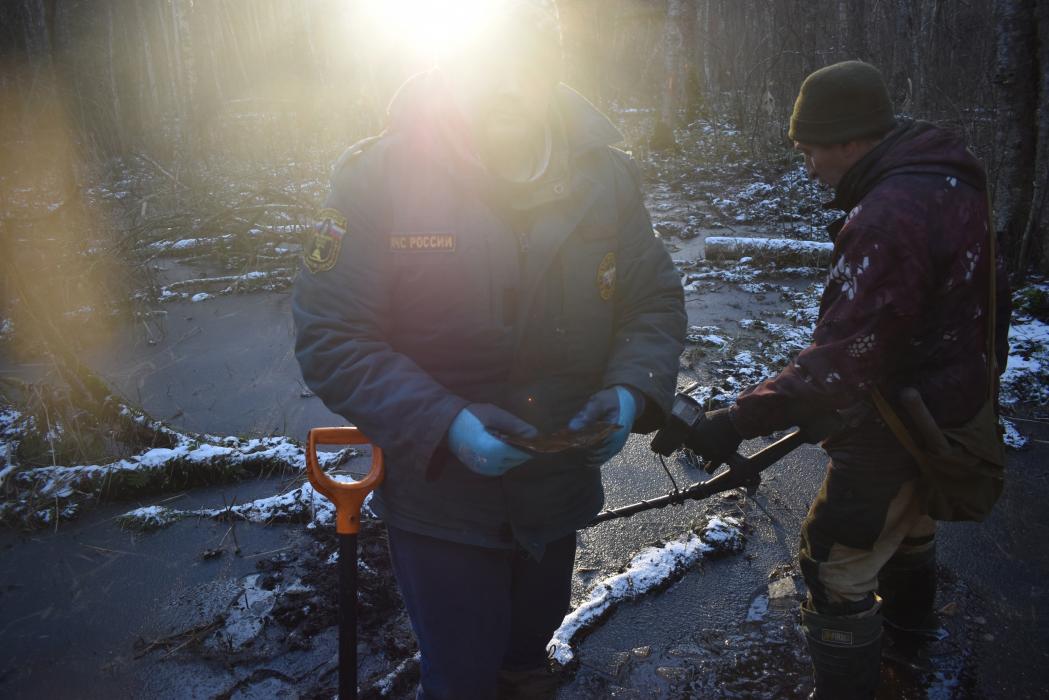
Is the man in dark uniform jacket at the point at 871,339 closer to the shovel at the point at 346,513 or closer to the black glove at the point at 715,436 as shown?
the black glove at the point at 715,436

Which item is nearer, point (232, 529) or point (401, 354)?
point (401, 354)

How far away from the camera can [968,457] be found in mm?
1881

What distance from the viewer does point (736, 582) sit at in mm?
2971

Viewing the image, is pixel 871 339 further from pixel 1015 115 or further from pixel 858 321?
pixel 1015 115

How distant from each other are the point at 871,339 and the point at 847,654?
0.97 m

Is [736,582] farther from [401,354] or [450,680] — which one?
[401,354]

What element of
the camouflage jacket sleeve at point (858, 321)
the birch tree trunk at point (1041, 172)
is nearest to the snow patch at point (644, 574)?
the camouflage jacket sleeve at point (858, 321)

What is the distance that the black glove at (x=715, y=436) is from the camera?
2.21m

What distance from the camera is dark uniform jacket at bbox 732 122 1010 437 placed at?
1806 millimetres

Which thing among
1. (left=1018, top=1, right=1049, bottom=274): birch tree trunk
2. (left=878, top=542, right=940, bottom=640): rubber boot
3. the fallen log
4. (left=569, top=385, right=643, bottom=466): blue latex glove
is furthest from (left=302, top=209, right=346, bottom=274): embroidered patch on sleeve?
the fallen log

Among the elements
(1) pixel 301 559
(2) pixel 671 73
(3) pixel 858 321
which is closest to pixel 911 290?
(3) pixel 858 321

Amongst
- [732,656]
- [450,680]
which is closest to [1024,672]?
[732,656]

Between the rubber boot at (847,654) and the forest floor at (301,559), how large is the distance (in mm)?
347

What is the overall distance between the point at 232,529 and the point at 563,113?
286 centimetres
